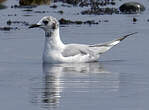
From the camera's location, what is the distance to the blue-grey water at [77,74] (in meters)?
15.5

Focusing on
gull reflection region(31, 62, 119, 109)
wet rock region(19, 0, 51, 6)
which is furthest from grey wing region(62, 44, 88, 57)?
wet rock region(19, 0, 51, 6)

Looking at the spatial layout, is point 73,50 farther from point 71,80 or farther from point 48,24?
point 71,80

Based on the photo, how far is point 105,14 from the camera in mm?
33625

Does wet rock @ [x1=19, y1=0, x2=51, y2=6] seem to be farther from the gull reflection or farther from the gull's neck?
the gull reflection

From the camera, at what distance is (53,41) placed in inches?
845

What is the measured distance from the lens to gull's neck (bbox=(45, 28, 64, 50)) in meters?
21.2

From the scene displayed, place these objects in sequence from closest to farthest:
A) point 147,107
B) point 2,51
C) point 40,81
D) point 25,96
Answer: point 147,107
point 25,96
point 40,81
point 2,51

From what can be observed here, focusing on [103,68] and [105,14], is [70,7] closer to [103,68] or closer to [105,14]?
[105,14]

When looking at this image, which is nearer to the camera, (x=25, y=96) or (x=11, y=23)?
(x=25, y=96)

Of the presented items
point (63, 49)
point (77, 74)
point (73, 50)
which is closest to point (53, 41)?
point (63, 49)

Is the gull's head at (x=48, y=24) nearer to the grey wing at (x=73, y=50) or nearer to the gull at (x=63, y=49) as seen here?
the gull at (x=63, y=49)

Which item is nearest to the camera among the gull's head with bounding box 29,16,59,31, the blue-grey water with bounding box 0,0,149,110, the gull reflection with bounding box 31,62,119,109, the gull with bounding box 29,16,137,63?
the blue-grey water with bounding box 0,0,149,110

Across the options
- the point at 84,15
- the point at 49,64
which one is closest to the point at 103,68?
the point at 49,64

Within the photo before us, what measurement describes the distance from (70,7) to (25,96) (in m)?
21.6
